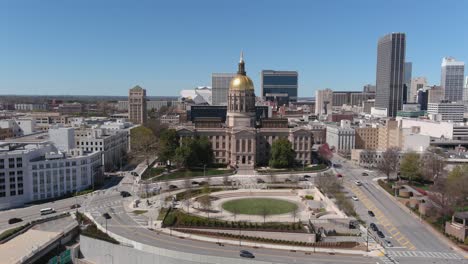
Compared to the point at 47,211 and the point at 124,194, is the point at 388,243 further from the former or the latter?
the point at 47,211

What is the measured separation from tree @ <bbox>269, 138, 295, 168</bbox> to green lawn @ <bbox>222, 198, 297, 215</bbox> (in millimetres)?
27358

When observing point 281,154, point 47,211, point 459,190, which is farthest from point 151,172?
point 459,190

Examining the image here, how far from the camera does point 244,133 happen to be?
341 feet

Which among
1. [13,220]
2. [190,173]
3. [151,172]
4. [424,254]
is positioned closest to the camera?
[424,254]

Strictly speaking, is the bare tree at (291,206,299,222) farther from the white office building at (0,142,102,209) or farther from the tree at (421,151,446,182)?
the white office building at (0,142,102,209)

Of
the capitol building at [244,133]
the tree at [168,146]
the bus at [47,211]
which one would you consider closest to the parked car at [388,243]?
the capitol building at [244,133]

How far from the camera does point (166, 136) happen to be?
102m

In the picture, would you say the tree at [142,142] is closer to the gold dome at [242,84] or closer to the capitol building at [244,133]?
the capitol building at [244,133]

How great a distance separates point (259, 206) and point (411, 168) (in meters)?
41.2

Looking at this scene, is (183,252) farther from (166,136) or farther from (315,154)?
(315,154)

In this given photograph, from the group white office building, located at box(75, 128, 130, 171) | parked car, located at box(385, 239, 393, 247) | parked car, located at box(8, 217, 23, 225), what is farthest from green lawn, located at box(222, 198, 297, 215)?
white office building, located at box(75, 128, 130, 171)

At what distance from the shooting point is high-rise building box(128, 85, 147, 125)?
18712 centimetres

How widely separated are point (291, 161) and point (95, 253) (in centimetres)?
6146

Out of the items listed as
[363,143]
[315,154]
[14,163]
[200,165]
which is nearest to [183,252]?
[14,163]
